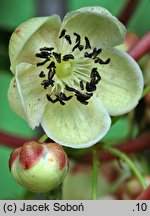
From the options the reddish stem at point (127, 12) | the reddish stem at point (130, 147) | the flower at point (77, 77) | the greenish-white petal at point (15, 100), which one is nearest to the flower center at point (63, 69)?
the flower at point (77, 77)

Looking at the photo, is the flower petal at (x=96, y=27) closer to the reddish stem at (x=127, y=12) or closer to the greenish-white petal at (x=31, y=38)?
the greenish-white petal at (x=31, y=38)

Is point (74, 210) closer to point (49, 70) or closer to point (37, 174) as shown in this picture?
point (37, 174)

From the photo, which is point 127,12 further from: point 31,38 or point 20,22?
point 31,38

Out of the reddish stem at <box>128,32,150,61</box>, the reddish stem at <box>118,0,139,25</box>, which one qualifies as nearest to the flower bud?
the reddish stem at <box>128,32,150,61</box>

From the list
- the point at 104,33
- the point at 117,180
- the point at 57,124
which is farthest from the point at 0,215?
the point at 117,180

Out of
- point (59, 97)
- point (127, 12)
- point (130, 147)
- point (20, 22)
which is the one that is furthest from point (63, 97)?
point (20, 22)

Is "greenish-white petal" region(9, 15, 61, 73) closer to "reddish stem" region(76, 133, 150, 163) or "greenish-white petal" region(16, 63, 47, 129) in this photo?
"greenish-white petal" region(16, 63, 47, 129)
